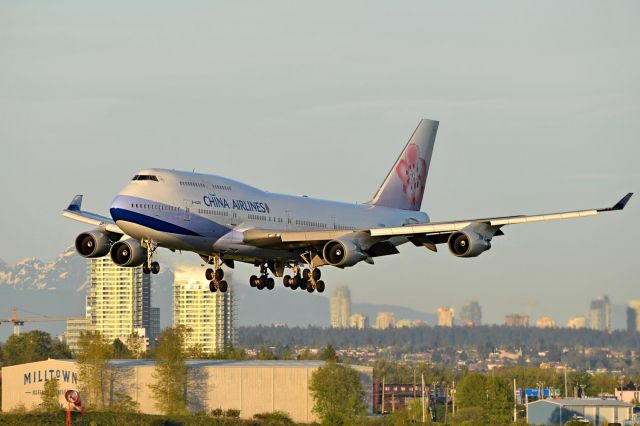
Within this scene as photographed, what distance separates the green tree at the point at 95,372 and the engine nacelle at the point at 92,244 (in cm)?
8403

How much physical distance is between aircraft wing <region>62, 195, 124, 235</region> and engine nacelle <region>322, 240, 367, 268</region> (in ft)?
47.7

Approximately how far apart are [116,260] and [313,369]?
90.6 m

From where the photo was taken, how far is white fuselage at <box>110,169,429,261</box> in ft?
265

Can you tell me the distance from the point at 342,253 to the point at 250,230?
20.0 feet

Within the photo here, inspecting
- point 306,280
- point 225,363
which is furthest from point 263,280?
point 225,363

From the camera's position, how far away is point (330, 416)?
514 feet

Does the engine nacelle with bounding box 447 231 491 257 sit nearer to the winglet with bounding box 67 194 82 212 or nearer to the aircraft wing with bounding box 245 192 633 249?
the aircraft wing with bounding box 245 192 633 249

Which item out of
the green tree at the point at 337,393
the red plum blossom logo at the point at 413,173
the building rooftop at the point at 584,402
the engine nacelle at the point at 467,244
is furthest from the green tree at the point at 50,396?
the engine nacelle at the point at 467,244

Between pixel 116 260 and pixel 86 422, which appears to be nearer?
pixel 116 260

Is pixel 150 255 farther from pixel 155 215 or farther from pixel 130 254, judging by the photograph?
pixel 130 254

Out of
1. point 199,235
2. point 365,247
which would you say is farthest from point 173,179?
point 365,247

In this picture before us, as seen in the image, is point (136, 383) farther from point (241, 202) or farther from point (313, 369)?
point (241, 202)

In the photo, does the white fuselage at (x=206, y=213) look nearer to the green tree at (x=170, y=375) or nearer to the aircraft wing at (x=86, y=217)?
the aircraft wing at (x=86, y=217)

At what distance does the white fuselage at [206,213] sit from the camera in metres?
80.9
